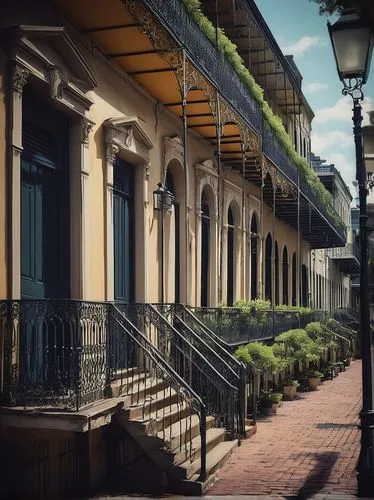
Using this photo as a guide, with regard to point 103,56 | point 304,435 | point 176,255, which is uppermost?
point 103,56

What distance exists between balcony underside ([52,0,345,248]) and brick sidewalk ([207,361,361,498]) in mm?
5236

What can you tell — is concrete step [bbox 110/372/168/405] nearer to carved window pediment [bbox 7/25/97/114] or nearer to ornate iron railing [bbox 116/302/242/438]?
ornate iron railing [bbox 116/302/242/438]

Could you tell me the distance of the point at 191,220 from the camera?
15117 millimetres

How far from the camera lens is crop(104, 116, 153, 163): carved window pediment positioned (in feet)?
35.6

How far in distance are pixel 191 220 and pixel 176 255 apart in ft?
2.65

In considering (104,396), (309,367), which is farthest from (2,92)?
(309,367)

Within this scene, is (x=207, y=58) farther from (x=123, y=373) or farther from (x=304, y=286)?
(x=304, y=286)

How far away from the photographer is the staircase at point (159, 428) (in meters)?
8.50

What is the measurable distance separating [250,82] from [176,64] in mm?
6446

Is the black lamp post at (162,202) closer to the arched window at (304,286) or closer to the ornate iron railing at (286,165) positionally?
the ornate iron railing at (286,165)

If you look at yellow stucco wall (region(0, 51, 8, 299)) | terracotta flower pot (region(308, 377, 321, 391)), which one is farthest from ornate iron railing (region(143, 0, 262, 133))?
terracotta flower pot (region(308, 377, 321, 391))

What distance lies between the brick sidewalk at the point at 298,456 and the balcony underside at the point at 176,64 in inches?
206

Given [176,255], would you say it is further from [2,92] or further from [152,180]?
[2,92]

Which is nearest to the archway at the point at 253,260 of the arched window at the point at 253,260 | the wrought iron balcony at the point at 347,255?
the arched window at the point at 253,260
